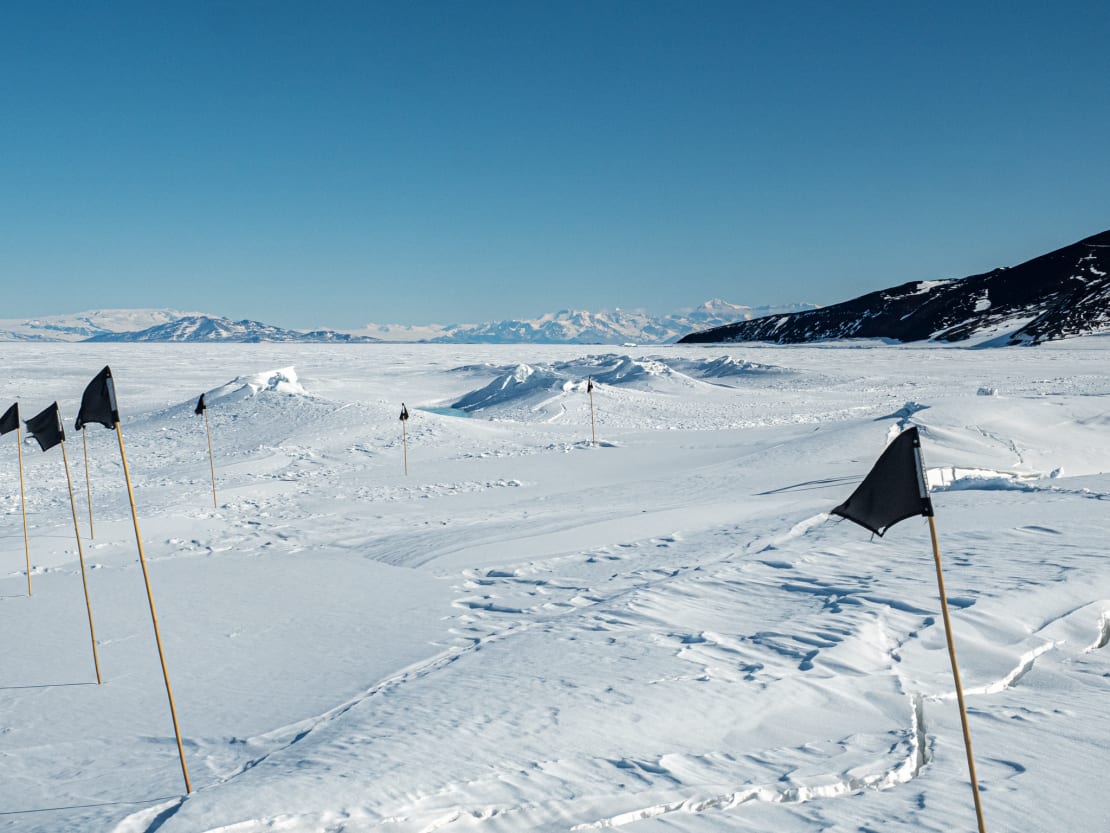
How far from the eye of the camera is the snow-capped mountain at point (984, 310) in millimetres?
80375

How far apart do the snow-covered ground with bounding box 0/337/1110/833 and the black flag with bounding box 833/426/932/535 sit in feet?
6.01

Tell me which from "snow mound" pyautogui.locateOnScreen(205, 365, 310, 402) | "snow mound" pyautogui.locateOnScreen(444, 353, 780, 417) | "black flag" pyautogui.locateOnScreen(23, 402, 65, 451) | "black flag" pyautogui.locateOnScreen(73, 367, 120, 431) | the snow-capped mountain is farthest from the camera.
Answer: the snow-capped mountain

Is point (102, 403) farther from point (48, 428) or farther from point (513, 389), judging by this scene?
point (513, 389)

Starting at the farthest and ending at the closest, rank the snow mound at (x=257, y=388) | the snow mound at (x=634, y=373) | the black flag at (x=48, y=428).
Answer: the snow mound at (x=634, y=373) → the snow mound at (x=257, y=388) → the black flag at (x=48, y=428)

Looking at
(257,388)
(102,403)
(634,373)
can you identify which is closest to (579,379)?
(634,373)

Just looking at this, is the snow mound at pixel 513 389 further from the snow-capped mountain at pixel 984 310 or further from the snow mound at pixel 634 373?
the snow-capped mountain at pixel 984 310

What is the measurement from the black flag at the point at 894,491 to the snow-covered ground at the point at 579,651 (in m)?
1.83

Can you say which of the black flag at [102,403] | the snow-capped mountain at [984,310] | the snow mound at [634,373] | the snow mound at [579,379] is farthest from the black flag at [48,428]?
the snow-capped mountain at [984,310]

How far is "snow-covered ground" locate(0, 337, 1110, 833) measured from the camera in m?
4.50

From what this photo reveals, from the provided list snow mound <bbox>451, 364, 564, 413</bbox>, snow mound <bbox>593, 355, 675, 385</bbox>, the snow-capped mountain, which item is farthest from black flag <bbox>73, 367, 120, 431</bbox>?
the snow-capped mountain

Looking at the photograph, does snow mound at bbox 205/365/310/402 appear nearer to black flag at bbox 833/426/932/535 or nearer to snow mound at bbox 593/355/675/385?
snow mound at bbox 593/355/675/385

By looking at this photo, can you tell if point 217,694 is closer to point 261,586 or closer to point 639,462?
point 261,586

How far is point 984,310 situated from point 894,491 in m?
119

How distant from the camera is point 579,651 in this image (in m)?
6.66
